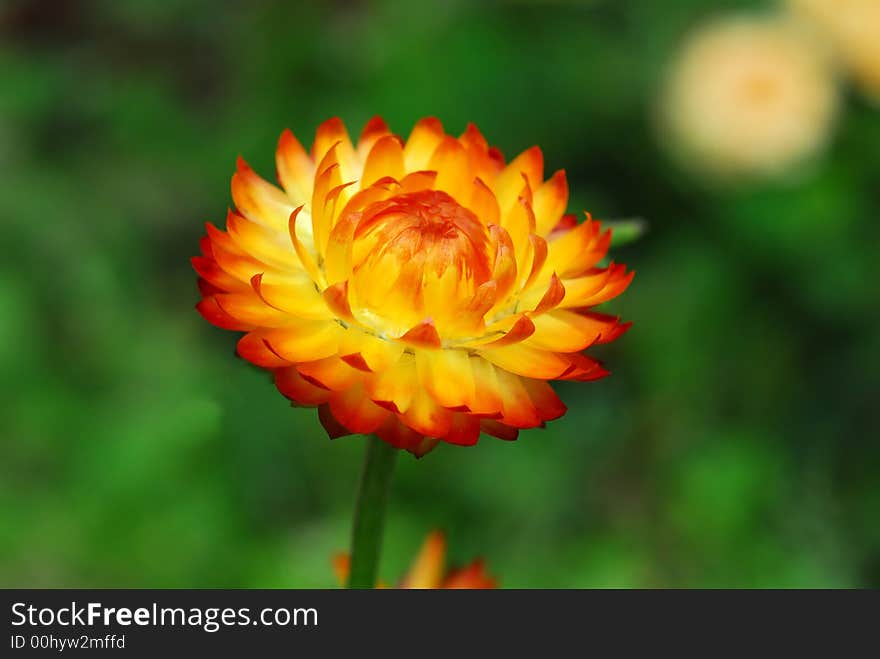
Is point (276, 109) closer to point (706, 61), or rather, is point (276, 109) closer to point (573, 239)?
point (706, 61)

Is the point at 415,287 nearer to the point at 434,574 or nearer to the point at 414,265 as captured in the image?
the point at 414,265

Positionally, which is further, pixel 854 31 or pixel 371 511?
pixel 854 31

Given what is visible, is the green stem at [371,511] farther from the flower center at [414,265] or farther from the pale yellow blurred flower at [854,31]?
the pale yellow blurred flower at [854,31]

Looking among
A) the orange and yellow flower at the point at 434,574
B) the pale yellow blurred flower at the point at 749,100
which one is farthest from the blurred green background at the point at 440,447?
the orange and yellow flower at the point at 434,574

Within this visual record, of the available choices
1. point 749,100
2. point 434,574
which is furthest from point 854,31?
point 434,574
